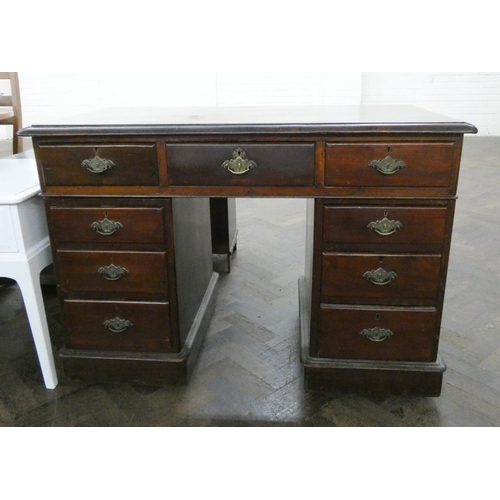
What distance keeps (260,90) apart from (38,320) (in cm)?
558

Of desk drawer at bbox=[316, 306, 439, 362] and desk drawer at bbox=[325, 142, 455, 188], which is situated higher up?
desk drawer at bbox=[325, 142, 455, 188]

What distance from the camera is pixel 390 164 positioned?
4.83 feet

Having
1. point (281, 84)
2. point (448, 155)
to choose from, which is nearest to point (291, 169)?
point (448, 155)

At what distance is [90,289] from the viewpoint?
1725 millimetres

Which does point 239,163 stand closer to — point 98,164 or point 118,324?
point 98,164

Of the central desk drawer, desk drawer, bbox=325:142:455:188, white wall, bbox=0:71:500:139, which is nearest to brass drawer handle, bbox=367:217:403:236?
Answer: desk drawer, bbox=325:142:455:188

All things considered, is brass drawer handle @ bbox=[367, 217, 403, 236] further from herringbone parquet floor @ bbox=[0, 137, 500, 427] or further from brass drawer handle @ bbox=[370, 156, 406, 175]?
herringbone parquet floor @ bbox=[0, 137, 500, 427]

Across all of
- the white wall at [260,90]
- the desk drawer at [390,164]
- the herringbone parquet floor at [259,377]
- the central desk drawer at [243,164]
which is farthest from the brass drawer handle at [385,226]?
the white wall at [260,90]

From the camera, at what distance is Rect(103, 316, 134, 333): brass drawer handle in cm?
175

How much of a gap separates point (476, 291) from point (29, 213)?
2130 millimetres

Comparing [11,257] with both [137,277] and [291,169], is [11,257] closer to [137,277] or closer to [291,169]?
[137,277]

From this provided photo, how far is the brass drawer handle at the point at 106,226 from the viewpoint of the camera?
64.1 inches

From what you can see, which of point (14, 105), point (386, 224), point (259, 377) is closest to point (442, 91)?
point (14, 105)

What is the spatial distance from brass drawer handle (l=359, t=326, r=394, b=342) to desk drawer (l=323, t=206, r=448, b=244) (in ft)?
1.05
